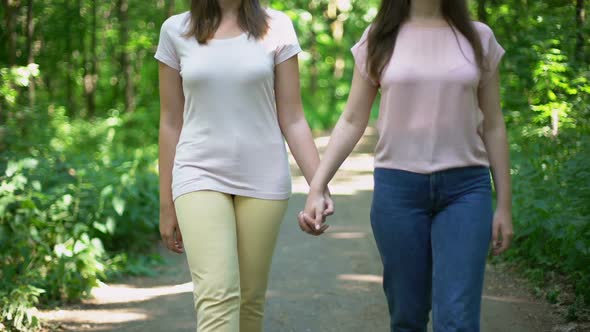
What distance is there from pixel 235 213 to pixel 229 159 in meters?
0.25

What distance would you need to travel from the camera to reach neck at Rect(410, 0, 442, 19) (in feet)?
10.6

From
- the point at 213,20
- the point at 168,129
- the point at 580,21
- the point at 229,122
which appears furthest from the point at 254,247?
the point at 580,21

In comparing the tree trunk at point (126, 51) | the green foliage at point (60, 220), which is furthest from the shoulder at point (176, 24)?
the tree trunk at point (126, 51)

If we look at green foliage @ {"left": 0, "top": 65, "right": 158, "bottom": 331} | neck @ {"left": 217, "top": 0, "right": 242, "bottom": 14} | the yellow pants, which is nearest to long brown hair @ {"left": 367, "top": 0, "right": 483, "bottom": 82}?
neck @ {"left": 217, "top": 0, "right": 242, "bottom": 14}

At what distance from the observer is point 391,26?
Result: 3232mm

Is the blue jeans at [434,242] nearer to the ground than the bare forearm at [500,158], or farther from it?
nearer to the ground

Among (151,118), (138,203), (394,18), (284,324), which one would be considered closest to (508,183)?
(394,18)

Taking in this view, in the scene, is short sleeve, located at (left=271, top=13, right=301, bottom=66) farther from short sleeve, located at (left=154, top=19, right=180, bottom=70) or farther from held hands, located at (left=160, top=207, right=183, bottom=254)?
held hands, located at (left=160, top=207, right=183, bottom=254)

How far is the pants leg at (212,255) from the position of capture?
312 centimetres

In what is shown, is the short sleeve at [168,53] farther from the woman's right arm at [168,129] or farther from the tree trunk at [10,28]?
the tree trunk at [10,28]

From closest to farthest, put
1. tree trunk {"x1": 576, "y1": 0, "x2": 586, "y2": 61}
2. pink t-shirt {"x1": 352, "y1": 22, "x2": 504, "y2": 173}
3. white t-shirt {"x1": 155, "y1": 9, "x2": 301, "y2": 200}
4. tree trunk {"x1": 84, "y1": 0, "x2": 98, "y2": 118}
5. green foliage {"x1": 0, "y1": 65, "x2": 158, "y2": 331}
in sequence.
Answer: pink t-shirt {"x1": 352, "y1": 22, "x2": 504, "y2": 173} < white t-shirt {"x1": 155, "y1": 9, "x2": 301, "y2": 200} < green foliage {"x1": 0, "y1": 65, "x2": 158, "y2": 331} < tree trunk {"x1": 576, "y1": 0, "x2": 586, "y2": 61} < tree trunk {"x1": 84, "y1": 0, "x2": 98, "y2": 118}

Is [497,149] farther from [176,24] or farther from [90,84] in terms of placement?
[90,84]

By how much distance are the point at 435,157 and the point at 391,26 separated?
584 millimetres

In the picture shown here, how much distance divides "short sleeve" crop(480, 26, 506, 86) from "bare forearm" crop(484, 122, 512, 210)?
0.21 meters
